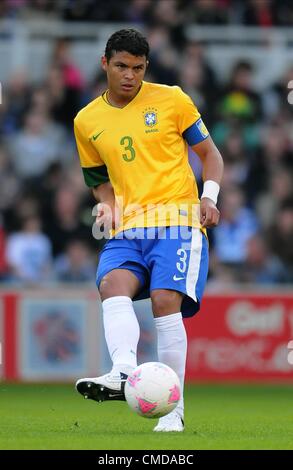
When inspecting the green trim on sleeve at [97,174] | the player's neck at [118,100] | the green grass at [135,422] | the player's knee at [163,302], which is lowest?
the green grass at [135,422]

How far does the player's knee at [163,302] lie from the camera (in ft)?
24.6

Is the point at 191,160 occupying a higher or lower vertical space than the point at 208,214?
higher

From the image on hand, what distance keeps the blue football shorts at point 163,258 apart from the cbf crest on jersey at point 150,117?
2.10 feet

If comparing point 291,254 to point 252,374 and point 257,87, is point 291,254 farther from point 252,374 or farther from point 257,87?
point 257,87

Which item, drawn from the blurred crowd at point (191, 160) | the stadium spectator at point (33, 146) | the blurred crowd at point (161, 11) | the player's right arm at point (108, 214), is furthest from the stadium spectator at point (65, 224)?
the player's right arm at point (108, 214)

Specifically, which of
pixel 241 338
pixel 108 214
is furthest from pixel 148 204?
pixel 241 338

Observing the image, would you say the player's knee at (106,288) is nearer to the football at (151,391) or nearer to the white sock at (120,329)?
the white sock at (120,329)

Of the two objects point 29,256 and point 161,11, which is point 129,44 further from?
point 161,11

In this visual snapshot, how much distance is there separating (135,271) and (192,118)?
100 centimetres

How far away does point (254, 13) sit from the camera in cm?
1780

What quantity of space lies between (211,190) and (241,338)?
655cm

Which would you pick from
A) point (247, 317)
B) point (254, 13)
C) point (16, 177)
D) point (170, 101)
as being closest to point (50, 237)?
point (16, 177)

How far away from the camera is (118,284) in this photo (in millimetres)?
7535
